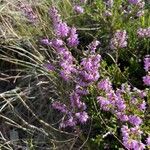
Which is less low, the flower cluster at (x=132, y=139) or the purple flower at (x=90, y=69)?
the purple flower at (x=90, y=69)

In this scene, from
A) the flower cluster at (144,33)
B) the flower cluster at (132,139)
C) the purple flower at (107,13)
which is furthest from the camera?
the purple flower at (107,13)

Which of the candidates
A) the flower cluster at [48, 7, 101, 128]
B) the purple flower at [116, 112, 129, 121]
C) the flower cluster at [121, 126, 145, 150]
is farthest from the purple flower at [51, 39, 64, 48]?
the flower cluster at [121, 126, 145, 150]

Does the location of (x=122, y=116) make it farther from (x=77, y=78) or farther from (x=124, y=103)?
(x=77, y=78)

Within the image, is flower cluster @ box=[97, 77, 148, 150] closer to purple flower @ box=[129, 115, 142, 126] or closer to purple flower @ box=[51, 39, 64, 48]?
purple flower @ box=[129, 115, 142, 126]

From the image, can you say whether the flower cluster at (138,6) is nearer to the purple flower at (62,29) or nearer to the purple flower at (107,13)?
the purple flower at (107,13)

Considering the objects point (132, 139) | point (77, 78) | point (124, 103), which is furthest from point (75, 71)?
point (132, 139)

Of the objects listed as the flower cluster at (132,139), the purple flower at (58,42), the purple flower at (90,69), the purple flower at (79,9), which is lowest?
the flower cluster at (132,139)

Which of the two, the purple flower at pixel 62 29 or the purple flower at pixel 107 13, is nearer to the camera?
the purple flower at pixel 62 29

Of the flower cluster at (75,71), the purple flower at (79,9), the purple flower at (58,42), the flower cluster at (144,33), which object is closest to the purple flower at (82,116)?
the flower cluster at (75,71)

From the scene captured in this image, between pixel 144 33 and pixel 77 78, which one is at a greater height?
pixel 144 33
